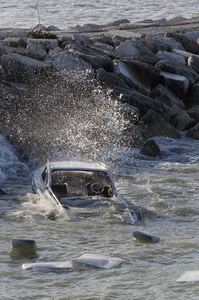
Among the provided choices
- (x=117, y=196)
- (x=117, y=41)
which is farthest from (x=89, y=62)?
(x=117, y=196)

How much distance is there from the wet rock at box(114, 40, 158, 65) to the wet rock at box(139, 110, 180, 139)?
527cm

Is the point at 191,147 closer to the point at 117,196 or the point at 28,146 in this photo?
the point at 28,146

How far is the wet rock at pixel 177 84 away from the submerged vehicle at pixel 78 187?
10.8m

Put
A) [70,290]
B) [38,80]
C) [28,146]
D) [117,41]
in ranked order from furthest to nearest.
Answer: [117,41] < [38,80] < [28,146] < [70,290]

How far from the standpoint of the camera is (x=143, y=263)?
707cm

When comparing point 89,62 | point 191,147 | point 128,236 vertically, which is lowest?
point 191,147

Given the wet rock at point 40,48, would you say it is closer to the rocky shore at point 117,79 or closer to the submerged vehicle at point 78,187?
the rocky shore at point 117,79

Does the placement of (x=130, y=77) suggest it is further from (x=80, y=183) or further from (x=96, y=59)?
(x=80, y=183)

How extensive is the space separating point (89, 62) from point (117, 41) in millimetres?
5481

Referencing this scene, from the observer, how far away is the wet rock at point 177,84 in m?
20.5

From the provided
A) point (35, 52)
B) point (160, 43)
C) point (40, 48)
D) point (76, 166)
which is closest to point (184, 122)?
point (35, 52)

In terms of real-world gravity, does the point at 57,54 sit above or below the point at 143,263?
above

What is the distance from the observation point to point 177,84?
20.5m

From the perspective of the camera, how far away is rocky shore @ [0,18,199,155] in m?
17.0
